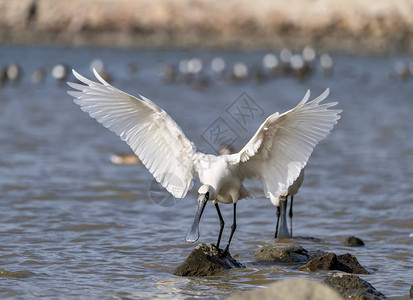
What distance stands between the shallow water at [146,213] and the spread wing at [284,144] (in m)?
0.85

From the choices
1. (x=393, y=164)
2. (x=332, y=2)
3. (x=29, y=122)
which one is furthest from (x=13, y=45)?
(x=393, y=164)

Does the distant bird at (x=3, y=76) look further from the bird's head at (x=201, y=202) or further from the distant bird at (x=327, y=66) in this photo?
the bird's head at (x=201, y=202)

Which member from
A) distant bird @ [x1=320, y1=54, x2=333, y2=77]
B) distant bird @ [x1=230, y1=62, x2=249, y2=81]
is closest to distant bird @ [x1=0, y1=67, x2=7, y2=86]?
distant bird @ [x1=230, y1=62, x2=249, y2=81]

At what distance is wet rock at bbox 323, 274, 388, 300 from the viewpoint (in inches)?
247

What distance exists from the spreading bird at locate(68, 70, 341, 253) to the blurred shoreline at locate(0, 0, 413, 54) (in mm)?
47154

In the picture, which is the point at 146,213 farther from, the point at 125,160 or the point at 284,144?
the point at 125,160

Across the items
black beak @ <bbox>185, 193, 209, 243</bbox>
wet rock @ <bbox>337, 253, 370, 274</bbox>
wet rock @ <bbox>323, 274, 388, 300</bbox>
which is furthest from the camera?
wet rock @ <bbox>337, 253, 370, 274</bbox>

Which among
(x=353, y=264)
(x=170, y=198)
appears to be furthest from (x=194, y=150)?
(x=170, y=198)

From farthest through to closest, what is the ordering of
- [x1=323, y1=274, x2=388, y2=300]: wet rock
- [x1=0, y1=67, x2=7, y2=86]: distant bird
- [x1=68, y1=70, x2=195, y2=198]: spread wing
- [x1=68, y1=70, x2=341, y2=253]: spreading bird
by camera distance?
A: 1. [x1=0, y1=67, x2=7, y2=86]: distant bird
2. [x1=68, y1=70, x2=195, y2=198]: spread wing
3. [x1=68, y1=70, x2=341, y2=253]: spreading bird
4. [x1=323, y1=274, x2=388, y2=300]: wet rock

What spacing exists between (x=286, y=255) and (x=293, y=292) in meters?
2.99

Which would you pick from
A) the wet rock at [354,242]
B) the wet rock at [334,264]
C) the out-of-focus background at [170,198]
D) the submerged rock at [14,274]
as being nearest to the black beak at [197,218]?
the out-of-focus background at [170,198]

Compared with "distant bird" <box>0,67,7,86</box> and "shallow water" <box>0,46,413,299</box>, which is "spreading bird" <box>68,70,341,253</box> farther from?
"distant bird" <box>0,67,7,86</box>

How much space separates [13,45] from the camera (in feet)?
174

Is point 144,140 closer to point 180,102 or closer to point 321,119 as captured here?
point 321,119
